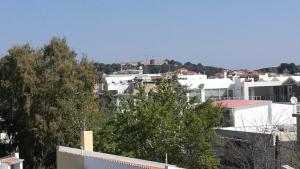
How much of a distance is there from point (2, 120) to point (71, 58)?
22.1 ft

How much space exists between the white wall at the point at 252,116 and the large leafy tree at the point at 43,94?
55.2ft

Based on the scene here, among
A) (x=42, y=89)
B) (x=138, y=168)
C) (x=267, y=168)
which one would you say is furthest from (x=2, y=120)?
(x=138, y=168)

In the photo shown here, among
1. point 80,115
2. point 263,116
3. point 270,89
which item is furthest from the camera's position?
point 270,89

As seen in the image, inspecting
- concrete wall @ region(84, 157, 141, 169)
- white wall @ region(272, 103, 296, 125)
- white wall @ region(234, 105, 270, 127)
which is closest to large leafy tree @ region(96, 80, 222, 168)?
concrete wall @ region(84, 157, 141, 169)

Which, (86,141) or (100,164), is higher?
(86,141)

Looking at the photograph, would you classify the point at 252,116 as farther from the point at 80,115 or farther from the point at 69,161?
the point at 69,161

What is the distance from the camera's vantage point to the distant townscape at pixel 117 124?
27.2 meters

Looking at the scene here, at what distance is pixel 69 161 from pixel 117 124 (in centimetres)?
833

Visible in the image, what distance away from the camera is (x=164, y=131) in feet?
95.9

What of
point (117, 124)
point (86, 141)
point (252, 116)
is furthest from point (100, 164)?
point (252, 116)

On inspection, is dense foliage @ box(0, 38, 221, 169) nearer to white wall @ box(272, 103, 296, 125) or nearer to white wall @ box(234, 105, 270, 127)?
white wall @ box(234, 105, 270, 127)

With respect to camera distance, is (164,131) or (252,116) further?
(252,116)

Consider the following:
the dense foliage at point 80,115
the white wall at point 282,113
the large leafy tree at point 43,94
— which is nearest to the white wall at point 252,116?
the white wall at point 282,113

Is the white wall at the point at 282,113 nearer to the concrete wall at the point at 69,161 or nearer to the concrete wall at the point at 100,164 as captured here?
the concrete wall at the point at 69,161
